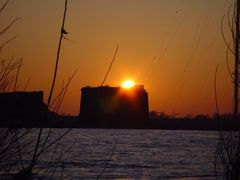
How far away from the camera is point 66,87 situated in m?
4.16

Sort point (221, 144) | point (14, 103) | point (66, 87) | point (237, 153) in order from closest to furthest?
1. point (14, 103)
2. point (66, 87)
3. point (237, 153)
4. point (221, 144)

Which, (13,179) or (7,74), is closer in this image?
(13,179)

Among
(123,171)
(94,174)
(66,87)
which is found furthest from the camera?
(123,171)

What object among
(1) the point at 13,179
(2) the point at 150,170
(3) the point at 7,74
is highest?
(3) the point at 7,74

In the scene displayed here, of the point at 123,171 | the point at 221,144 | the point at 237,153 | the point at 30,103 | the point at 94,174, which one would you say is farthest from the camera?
the point at 123,171

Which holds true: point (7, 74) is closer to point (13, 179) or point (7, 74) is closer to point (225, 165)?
point (13, 179)

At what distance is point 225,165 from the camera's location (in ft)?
17.6

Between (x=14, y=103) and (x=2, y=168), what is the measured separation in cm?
55

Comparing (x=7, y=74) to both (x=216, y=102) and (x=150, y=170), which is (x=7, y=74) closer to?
(x=216, y=102)

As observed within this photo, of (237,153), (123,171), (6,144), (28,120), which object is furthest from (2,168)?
(123,171)

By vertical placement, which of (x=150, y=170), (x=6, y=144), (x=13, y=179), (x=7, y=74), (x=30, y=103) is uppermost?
(x=7, y=74)

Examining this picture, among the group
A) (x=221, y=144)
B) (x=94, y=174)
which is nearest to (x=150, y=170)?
(x=94, y=174)

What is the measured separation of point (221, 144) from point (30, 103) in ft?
8.77

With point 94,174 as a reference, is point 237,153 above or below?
above
